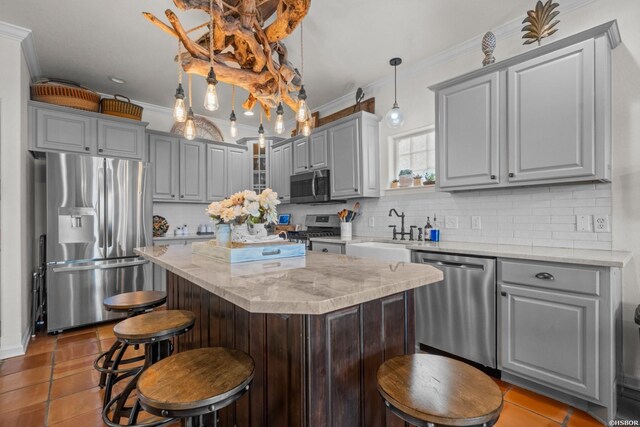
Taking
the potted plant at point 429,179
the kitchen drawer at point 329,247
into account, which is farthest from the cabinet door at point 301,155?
the potted plant at point 429,179


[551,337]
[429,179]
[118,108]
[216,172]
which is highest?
[118,108]

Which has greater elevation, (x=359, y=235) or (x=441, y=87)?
(x=441, y=87)

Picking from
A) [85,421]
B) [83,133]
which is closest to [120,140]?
[83,133]

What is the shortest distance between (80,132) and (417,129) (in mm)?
3846

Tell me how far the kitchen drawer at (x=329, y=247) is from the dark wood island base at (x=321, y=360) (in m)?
2.07

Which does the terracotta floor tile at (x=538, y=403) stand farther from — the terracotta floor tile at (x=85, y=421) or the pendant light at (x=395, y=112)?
the terracotta floor tile at (x=85, y=421)

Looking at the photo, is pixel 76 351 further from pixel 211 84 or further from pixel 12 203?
pixel 211 84

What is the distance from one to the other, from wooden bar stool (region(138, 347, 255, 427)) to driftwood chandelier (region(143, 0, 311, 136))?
1.30 metres

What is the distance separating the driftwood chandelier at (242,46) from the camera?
61.5 inches

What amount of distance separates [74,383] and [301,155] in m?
3.52

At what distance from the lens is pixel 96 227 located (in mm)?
3385

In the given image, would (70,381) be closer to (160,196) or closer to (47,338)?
(47,338)

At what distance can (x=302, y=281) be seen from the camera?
122 centimetres

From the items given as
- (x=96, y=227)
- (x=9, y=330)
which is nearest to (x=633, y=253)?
(x=96, y=227)
